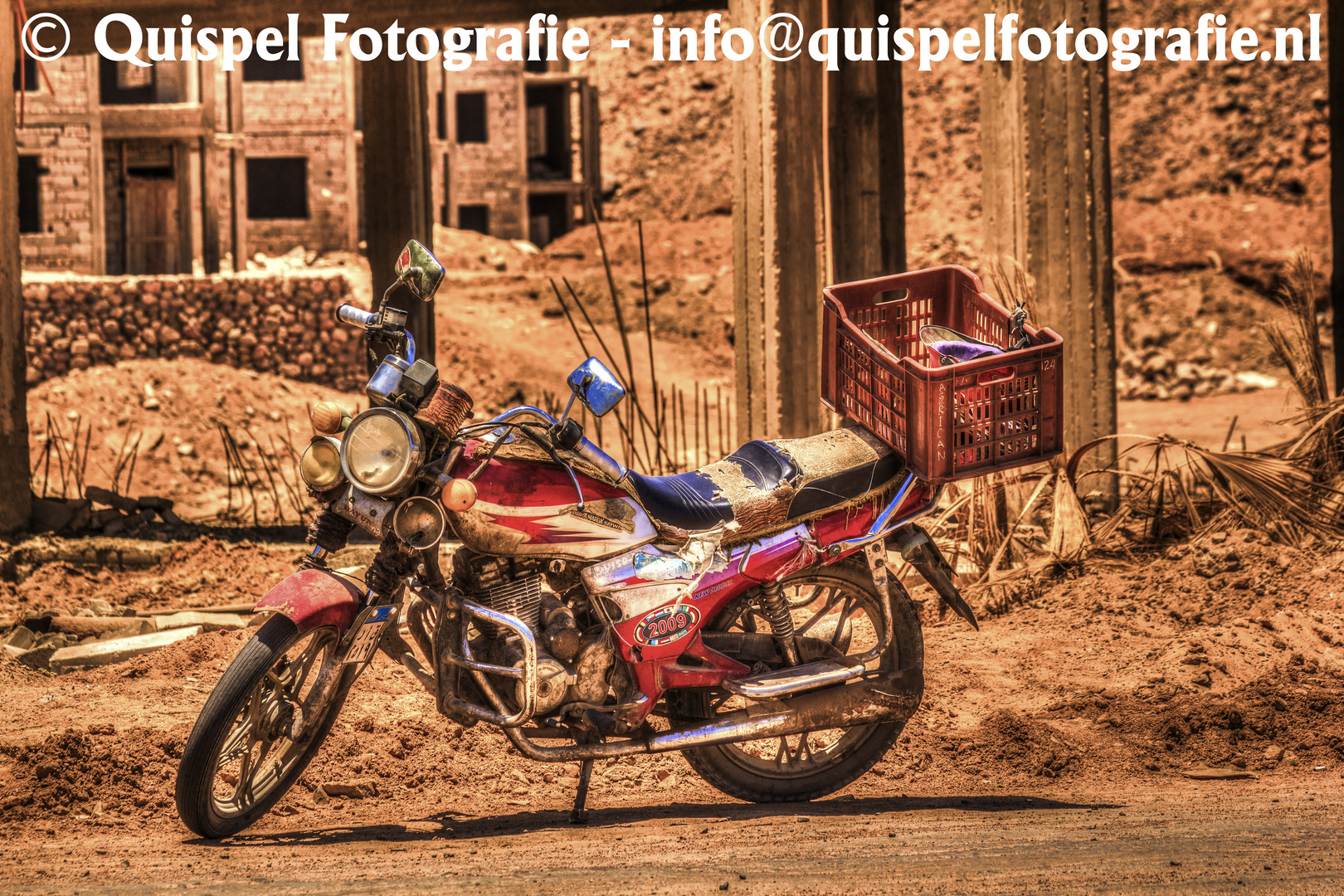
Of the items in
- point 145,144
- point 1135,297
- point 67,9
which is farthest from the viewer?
point 145,144

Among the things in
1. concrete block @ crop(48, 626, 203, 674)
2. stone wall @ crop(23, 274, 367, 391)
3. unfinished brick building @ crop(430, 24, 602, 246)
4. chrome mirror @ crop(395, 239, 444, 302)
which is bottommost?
concrete block @ crop(48, 626, 203, 674)

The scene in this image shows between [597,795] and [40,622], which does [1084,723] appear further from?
[40,622]

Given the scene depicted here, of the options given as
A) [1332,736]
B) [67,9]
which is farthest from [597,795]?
[67,9]

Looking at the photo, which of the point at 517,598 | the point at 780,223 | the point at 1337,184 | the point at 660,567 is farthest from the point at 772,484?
the point at 1337,184

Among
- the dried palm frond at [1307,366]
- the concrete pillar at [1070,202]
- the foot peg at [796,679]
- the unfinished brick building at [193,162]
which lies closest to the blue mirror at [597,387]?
the foot peg at [796,679]

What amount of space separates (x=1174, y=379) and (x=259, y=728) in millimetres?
15281

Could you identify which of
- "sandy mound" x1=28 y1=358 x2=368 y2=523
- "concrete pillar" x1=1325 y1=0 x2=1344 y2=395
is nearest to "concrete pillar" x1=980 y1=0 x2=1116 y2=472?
"concrete pillar" x1=1325 y1=0 x2=1344 y2=395

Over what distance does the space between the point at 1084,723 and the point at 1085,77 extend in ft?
9.92

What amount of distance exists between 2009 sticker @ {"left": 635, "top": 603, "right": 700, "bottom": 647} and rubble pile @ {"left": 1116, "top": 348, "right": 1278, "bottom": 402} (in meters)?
13.5

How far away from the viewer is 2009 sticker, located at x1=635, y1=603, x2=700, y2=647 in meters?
3.36

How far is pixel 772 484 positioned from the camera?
11.3ft

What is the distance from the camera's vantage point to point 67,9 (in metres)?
7.60

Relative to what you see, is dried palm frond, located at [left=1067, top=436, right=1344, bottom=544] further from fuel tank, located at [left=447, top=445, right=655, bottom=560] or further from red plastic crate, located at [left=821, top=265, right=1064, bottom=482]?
fuel tank, located at [left=447, top=445, right=655, bottom=560]

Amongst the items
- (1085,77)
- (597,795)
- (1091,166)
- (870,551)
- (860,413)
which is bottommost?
(597,795)
